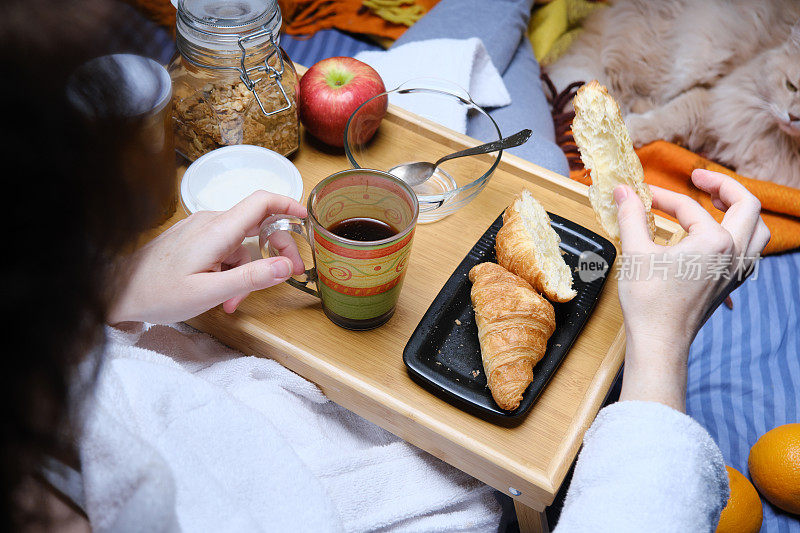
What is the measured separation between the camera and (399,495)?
2.77 feet

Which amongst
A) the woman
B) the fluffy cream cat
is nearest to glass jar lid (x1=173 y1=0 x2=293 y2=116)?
the woman

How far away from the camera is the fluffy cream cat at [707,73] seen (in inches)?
65.0

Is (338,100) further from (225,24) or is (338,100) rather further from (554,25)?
(554,25)

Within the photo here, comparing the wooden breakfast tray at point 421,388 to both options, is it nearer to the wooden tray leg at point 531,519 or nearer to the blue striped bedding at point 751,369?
the wooden tray leg at point 531,519

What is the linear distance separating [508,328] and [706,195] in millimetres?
978

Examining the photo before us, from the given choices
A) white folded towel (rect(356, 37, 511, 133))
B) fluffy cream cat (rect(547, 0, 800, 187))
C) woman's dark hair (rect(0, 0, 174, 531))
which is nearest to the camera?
woman's dark hair (rect(0, 0, 174, 531))

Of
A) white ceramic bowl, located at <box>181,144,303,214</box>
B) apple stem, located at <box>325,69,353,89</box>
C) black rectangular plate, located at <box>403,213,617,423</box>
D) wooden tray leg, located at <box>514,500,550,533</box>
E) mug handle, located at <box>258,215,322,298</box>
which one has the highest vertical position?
apple stem, located at <box>325,69,353,89</box>

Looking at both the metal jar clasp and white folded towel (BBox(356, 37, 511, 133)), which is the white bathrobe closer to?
the metal jar clasp

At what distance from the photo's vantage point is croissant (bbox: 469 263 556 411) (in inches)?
31.0

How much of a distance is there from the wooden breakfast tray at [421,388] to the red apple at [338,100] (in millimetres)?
119

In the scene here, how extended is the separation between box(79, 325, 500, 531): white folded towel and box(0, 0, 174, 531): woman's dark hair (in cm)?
14

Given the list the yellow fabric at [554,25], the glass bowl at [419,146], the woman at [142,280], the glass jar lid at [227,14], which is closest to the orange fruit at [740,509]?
the woman at [142,280]

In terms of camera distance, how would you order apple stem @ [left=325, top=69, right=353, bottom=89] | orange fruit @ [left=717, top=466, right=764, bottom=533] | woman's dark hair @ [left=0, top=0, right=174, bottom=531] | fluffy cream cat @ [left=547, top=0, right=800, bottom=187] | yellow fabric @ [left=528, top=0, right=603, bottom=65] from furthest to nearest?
1. yellow fabric @ [left=528, top=0, right=603, bottom=65]
2. fluffy cream cat @ [left=547, top=0, right=800, bottom=187]
3. apple stem @ [left=325, top=69, right=353, bottom=89]
4. orange fruit @ [left=717, top=466, right=764, bottom=533]
5. woman's dark hair @ [left=0, top=0, right=174, bottom=531]

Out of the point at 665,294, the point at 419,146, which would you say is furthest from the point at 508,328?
the point at 419,146
